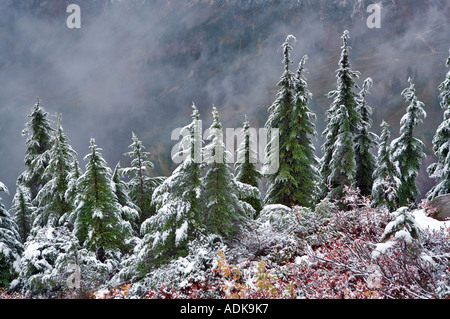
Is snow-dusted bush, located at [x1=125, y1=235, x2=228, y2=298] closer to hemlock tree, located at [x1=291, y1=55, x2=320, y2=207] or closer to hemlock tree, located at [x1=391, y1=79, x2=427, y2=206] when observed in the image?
hemlock tree, located at [x1=291, y1=55, x2=320, y2=207]

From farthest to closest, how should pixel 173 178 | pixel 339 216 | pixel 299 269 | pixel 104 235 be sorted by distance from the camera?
pixel 104 235 → pixel 173 178 → pixel 339 216 → pixel 299 269

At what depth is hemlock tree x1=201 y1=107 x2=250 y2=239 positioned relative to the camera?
317 inches

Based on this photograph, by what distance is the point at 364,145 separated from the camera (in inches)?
746

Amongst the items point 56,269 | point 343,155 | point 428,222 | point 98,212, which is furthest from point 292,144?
point 56,269

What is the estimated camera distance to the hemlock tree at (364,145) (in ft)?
61.9

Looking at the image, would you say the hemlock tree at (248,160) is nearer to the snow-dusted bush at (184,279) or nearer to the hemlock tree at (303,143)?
the hemlock tree at (303,143)

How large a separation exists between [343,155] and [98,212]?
15.2 m

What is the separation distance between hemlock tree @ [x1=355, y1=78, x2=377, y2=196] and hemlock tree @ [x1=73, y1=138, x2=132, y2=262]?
16582mm

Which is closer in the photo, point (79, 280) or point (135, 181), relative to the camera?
point (79, 280)

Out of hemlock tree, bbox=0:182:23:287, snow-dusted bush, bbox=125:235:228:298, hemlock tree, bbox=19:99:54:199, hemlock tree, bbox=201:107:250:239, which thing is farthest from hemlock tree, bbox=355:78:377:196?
hemlock tree, bbox=19:99:54:199

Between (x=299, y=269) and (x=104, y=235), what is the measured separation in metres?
8.45
